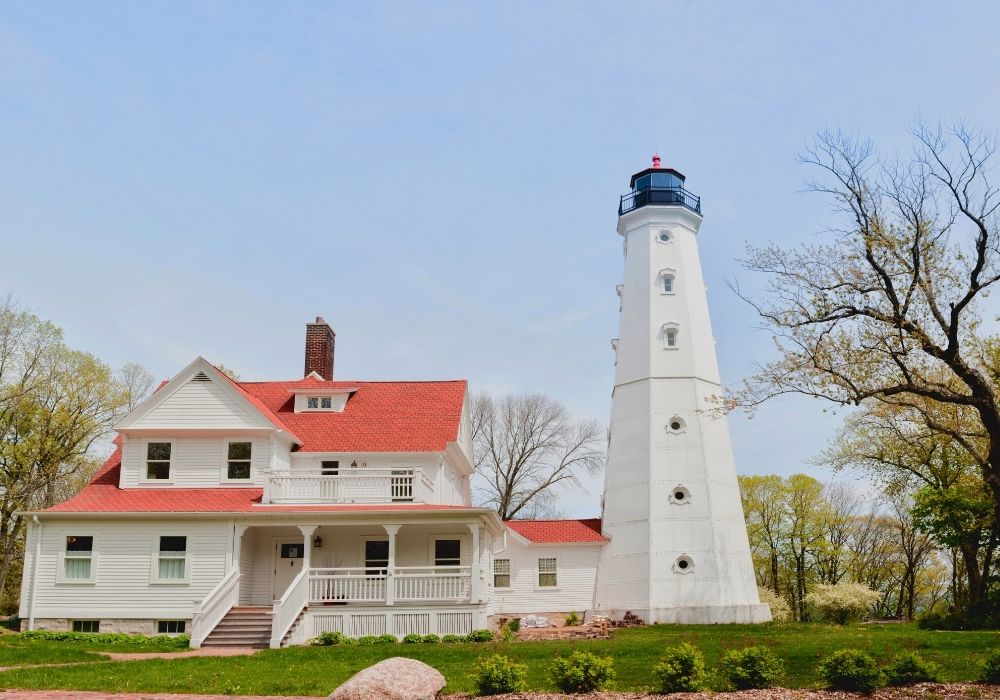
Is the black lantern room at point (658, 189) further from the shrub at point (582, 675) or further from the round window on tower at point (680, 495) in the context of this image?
the shrub at point (582, 675)

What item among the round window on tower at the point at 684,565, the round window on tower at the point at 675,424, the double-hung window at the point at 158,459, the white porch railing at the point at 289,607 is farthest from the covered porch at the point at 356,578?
the round window on tower at the point at 675,424

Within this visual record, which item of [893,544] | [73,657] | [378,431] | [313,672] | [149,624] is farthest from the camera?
[893,544]

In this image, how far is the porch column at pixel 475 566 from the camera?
22469 millimetres

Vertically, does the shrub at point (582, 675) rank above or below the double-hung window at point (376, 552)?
below

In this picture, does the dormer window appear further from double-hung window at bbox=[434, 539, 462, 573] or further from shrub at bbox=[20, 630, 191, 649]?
shrub at bbox=[20, 630, 191, 649]

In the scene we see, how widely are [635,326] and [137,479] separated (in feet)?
54.4

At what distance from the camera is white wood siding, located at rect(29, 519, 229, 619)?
23031 millimetres

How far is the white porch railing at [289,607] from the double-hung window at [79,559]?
17.5 ft

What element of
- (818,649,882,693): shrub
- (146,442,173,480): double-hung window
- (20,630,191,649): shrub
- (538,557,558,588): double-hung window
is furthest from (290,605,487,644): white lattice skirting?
(818,649,882,693): shrub

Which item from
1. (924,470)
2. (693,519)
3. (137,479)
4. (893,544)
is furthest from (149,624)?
(893,544)

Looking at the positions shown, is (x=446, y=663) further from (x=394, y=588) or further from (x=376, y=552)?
(x=376, y=552)

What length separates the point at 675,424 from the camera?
30688 millimetres

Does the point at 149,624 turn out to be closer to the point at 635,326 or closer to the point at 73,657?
the point at 73,657

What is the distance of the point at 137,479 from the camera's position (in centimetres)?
2514
